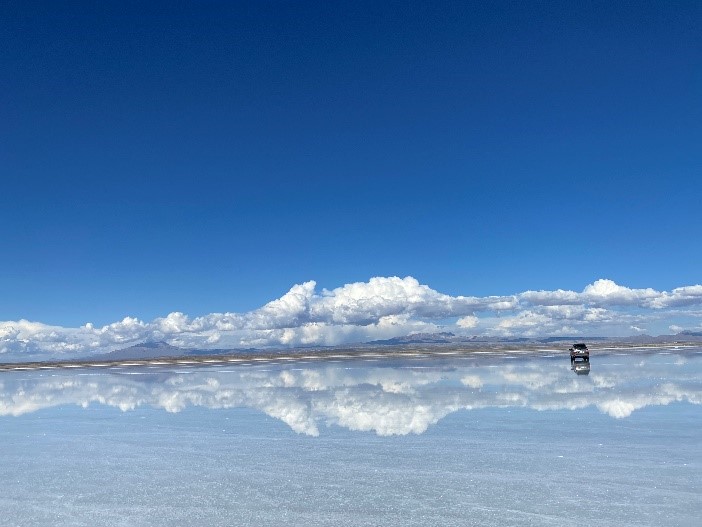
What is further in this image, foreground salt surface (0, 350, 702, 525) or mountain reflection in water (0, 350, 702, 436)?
mountain reflection in water (0, 350, 702, 436)

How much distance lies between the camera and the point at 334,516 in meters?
9.18

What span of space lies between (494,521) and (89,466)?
969cm

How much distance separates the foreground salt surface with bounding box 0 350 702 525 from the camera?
373 inches

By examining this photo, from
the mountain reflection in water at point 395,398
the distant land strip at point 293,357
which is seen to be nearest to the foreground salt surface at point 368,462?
the mountain reflection in water at point 395,398

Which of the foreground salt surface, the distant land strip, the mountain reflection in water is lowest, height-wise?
the distant land strip

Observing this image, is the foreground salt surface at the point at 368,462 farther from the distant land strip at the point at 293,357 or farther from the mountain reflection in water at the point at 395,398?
the distant land strip at the point at 293,357

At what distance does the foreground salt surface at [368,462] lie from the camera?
31.1 ft

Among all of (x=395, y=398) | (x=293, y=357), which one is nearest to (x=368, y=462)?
(x=395, y=398)

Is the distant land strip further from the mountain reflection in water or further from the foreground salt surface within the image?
the foreground salt surface

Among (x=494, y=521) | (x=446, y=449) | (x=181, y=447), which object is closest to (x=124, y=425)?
(x=181, y=447)

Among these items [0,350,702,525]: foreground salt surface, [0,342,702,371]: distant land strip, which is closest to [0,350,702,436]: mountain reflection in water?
[0,350,702,525]: foreground salt surface

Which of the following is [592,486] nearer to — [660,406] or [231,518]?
[231,518]

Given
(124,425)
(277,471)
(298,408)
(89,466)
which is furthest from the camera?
(298,408)

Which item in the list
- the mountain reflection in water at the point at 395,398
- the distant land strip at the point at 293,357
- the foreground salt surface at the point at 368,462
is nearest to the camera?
the foreground salt surface at the point at 368,462
